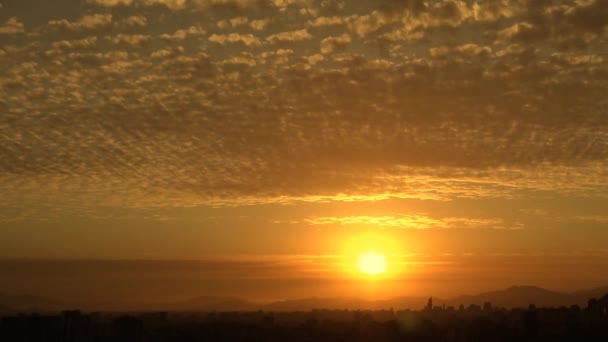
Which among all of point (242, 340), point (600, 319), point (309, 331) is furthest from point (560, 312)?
point (242, 340)

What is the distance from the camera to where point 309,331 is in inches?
4916

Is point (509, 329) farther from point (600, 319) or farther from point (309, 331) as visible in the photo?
point (309, 331)

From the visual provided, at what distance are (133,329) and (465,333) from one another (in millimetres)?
52070

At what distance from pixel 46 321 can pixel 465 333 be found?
215ft

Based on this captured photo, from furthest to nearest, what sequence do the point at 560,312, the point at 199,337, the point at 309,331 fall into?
1. the point at 560,312
2. the point at 309,331
3. the point at 199,337

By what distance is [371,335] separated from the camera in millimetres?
117938

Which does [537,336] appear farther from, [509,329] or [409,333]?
[409,333]

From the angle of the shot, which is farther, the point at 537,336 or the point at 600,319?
the point at 600,319

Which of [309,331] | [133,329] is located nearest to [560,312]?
[309,331]

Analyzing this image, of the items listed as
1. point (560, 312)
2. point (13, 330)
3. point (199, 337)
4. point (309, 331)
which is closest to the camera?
point (13, 330)

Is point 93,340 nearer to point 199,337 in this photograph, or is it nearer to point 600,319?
point 199,337

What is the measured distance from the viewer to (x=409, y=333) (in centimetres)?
12044

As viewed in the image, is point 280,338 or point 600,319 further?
point 600,319

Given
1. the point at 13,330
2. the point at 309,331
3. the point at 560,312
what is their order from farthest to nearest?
the point at 560,312
the point at 309,331
the point at 13,330
